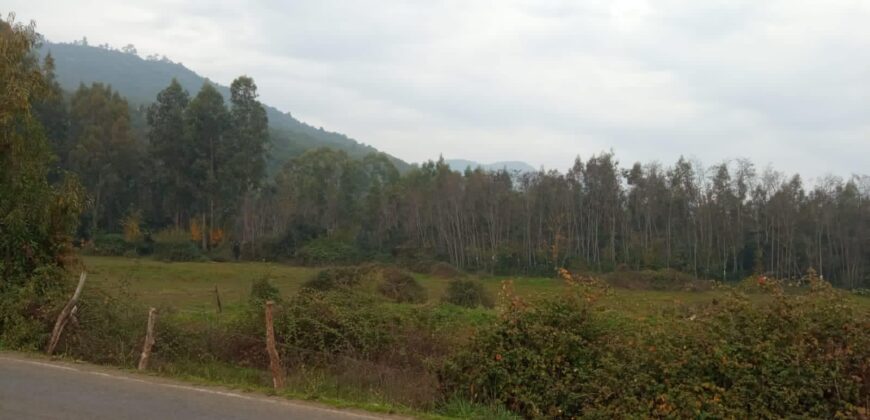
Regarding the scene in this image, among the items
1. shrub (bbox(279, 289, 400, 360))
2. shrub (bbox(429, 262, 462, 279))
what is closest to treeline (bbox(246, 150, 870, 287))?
shrub (bbox(429, 262, 462, 279))

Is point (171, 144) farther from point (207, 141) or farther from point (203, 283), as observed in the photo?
point (203, 283)

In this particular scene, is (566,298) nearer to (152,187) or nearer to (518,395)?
(518,395)

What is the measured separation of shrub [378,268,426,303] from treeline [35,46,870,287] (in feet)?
105

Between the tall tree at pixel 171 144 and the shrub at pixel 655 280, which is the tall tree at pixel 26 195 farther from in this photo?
the tall tree at pixel 171 144

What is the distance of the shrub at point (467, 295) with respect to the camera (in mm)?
35312

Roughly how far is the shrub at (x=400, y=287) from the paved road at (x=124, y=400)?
75.4ft

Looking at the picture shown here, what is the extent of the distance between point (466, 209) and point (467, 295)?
37.9m

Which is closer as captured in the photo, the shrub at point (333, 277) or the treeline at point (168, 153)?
the shrub at point (333, 277)

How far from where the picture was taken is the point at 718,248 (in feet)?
212

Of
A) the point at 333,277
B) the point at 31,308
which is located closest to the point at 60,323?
the point at 31,308

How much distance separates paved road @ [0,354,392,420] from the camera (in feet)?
24.9

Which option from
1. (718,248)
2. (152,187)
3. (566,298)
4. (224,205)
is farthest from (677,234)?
(566,298)

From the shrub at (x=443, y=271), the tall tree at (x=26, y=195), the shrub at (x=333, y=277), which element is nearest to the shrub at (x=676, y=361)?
the tall tree at (x=26, y=195)

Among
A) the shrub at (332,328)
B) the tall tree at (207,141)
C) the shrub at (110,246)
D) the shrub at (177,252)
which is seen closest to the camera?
the shrub at (332,328)
